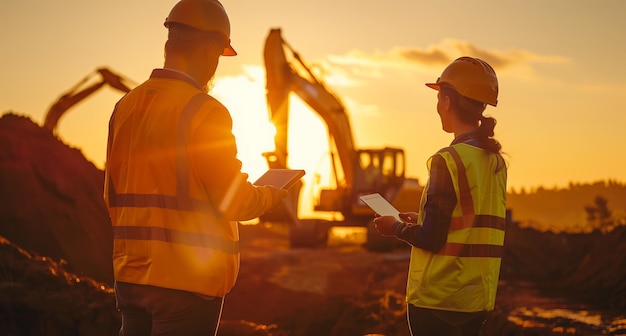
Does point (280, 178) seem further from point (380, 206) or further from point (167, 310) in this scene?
point (167, 310)

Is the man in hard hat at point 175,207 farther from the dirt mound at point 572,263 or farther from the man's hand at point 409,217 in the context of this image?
the dirt mound at point 572,263

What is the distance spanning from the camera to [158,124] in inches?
107

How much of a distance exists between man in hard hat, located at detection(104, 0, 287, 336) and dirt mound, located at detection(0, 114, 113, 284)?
32.1ft

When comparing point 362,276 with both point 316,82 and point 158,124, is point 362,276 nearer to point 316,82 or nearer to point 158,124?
point 316,82

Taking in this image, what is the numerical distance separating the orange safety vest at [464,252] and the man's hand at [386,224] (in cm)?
16

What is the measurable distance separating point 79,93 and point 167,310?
15724 mm

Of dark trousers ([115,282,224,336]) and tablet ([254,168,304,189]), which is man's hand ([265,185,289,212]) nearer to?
tablet ([254,168,304,189])

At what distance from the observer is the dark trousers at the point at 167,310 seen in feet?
8.73

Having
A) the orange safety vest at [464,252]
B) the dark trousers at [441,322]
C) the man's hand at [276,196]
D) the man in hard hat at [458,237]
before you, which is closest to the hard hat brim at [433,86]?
the man in hard hat at [458,237]

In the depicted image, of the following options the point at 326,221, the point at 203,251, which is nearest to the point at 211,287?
the point at 203,251

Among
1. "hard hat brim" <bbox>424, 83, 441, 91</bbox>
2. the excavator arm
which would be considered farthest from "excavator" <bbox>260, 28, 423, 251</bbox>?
"hard hat brim" <bbox>424, 83, 441, 91</bbox>

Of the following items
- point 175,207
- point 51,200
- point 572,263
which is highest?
point 175,207

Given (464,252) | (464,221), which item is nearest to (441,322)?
(464,252)

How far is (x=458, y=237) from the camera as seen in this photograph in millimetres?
3004
